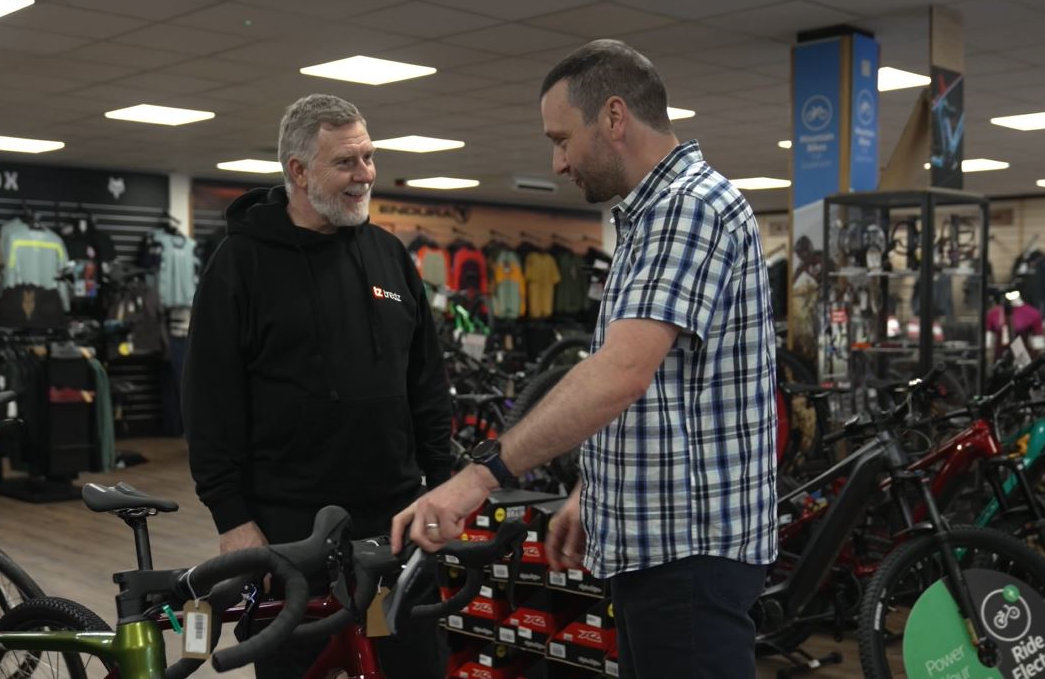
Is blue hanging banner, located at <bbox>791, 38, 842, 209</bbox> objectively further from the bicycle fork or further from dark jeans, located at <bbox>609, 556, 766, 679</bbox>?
dark jeans, located at <bbox>609, 556, 766, 679</bbox>

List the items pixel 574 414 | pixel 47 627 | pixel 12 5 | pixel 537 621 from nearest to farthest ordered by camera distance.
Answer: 1. pixel 574 414
2. pixel 47 627
3. pixel 537 621
4. pixel 12 5

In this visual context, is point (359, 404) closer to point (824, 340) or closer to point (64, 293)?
point (824, 340)

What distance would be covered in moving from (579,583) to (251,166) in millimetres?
9953

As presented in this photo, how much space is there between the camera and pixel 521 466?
5.40ft

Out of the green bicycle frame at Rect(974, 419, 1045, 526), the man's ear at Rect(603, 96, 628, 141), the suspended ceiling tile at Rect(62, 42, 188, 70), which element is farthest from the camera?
the suspended ceiling tile at Rect(62, 42, 188, 70)

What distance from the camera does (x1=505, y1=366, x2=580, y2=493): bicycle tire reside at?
5.09 metres

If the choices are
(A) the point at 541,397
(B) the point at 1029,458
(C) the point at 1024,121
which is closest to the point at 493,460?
(B) the point at 1029,458

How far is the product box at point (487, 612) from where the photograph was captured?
387 cm

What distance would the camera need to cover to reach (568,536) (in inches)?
78.7

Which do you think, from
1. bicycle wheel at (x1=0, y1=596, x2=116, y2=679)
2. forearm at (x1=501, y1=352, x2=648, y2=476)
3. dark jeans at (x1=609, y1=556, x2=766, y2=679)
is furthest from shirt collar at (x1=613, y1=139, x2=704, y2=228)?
bicycle wheel at (x1=0, y1=596, x2=116, y2=679)

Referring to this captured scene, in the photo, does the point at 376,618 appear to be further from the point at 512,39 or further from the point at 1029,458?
the point at 512,39

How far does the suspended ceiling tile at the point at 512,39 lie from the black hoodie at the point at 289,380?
4287mm

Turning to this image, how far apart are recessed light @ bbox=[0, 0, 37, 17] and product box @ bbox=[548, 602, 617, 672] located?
4.28 m

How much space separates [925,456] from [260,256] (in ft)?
8.80
